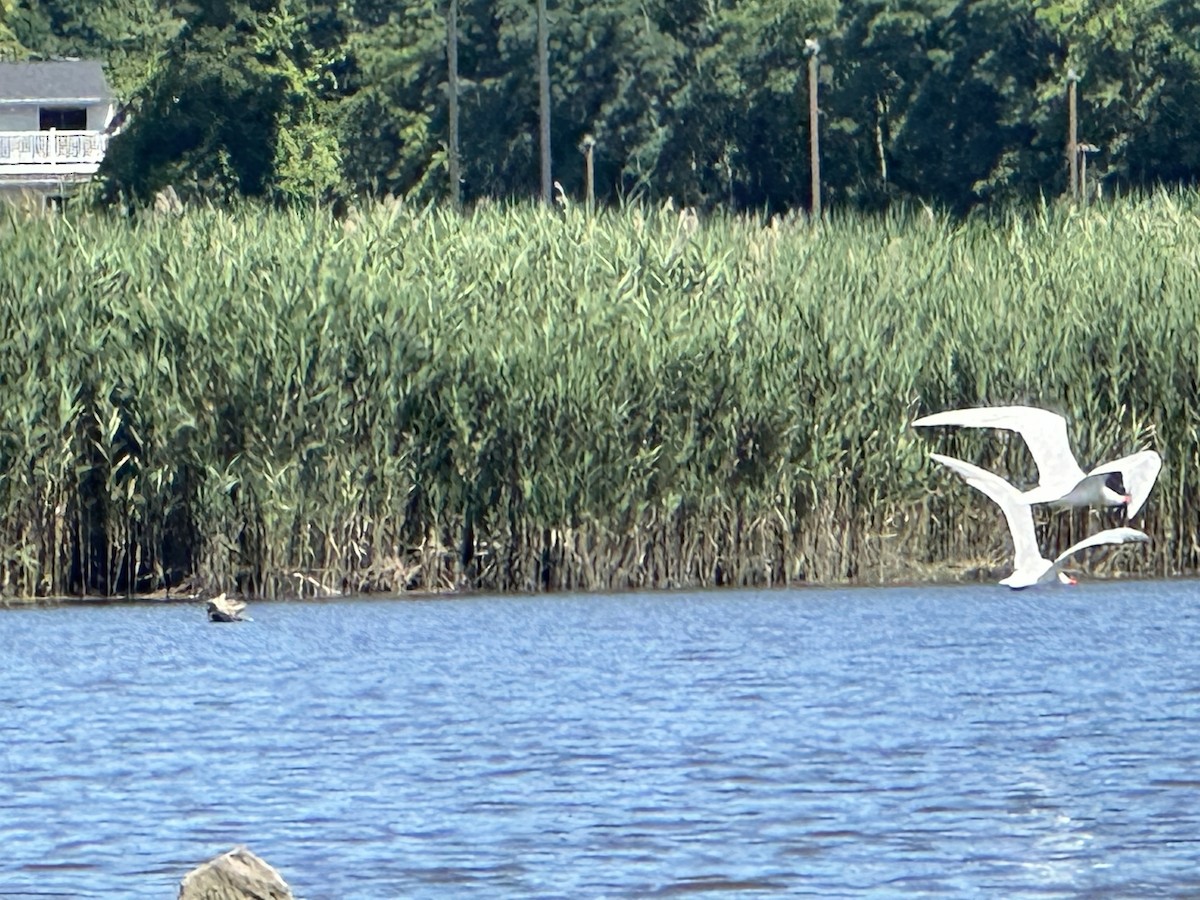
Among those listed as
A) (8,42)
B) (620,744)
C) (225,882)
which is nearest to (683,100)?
(8,42)

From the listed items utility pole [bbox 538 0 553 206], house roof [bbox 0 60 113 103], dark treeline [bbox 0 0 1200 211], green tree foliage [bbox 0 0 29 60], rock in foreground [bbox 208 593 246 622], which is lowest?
rock in foreground [bbox 208 593 246 622]

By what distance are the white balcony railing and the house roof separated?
584 centimetres

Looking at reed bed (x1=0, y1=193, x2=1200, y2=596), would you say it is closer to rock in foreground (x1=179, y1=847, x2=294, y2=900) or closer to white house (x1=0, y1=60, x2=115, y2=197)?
rock in foreground (x1=179, y1=847, x2=294, y2=900)

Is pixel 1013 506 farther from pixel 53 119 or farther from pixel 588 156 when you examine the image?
pixel 53 119

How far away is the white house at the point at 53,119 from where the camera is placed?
76250mm

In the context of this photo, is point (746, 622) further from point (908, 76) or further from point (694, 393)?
point (908, 76)

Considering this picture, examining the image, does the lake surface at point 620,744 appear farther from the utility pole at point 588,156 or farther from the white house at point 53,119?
the white house at point 53,119

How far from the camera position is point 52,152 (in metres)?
76.8

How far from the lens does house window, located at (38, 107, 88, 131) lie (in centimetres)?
8600

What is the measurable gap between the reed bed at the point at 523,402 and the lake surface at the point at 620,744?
20.1 inches

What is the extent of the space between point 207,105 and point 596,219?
38.9m

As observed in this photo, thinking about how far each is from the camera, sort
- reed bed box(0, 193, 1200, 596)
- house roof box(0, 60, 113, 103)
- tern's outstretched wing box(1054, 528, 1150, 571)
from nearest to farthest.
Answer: tern's outstretched wing box(1054, 528, 1150, 571), reed bed box(0, 193, 1200, 596), house roof box(0, 60, 113, 103)

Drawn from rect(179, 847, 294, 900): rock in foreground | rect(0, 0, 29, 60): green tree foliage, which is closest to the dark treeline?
rect(0, 0, 29, 60): green tree foliage

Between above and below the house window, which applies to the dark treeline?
below
